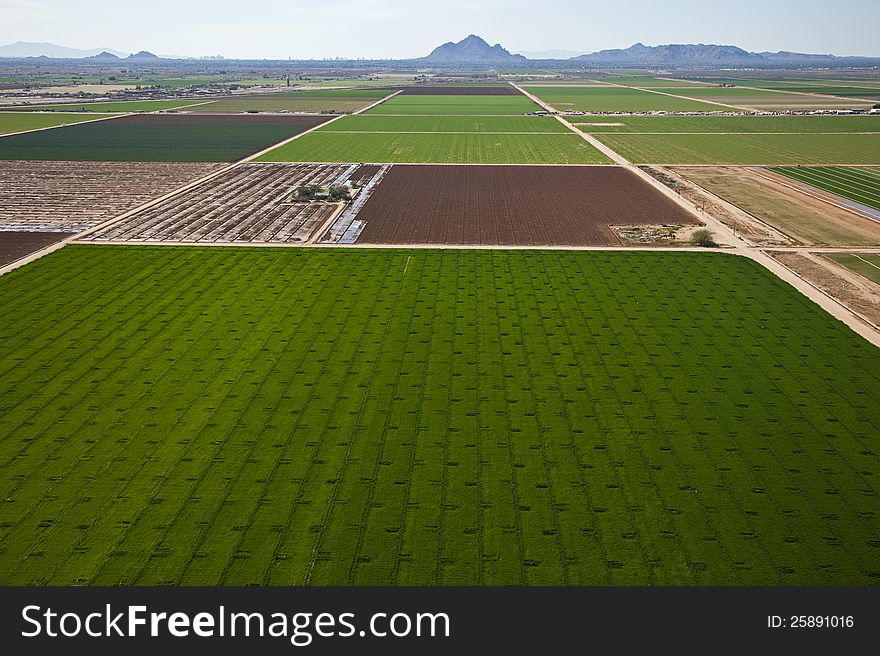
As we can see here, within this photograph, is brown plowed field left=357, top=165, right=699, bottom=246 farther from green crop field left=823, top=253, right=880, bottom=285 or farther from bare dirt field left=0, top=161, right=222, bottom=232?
bare dirt field left=0, top=161, right=222, bottom=232

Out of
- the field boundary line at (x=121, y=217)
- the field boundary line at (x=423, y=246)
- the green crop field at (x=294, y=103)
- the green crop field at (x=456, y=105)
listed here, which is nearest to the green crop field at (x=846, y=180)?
the field boundary line at (x=423, y=246)

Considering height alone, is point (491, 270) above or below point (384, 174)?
below

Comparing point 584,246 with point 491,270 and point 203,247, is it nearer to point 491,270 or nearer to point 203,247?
point 491,270

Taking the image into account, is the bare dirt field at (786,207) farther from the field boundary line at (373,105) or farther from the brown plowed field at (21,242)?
the field boundary line at (373,105)

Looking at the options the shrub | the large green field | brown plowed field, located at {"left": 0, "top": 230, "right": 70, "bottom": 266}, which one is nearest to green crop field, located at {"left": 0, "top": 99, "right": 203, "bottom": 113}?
brown plowed field, located at {"left": 0, "top": 230, "right": 70, "bottom": 266}

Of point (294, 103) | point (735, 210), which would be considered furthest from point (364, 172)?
point (294, 103)

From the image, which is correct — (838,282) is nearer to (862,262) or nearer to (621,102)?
(862,262)

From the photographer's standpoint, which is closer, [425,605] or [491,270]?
[425,605]

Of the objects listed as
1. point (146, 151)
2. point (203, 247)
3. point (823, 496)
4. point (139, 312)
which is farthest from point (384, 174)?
point (823, 496)
